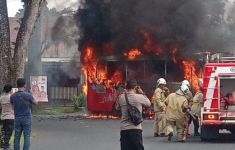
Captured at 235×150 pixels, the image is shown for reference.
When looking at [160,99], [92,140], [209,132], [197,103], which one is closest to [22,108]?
[92,140]

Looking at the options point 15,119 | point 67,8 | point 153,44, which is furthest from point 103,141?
point 67,8

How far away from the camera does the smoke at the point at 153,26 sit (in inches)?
1133

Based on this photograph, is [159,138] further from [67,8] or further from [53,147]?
[67,8]

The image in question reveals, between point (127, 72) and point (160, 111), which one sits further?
point (127, 72)

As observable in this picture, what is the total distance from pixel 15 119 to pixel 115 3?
17114 millimetres

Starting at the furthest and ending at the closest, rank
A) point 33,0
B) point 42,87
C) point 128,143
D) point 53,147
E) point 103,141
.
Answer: point 42,87, point 33,0, point 103,141, point 53,147, point 128,143

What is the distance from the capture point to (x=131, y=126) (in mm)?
10305

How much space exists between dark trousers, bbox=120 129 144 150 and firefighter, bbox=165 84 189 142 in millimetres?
6390

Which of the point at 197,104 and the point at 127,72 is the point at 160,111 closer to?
the point at 197,104

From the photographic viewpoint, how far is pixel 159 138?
17.8 m

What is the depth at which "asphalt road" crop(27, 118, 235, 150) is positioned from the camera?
50.9 ft

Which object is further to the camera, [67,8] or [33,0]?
[67,8]

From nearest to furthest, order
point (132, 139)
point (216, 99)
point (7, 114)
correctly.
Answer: point (132, 139) < point (7, 114) < point (216, 99)

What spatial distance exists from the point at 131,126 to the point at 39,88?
1487 centimetres
